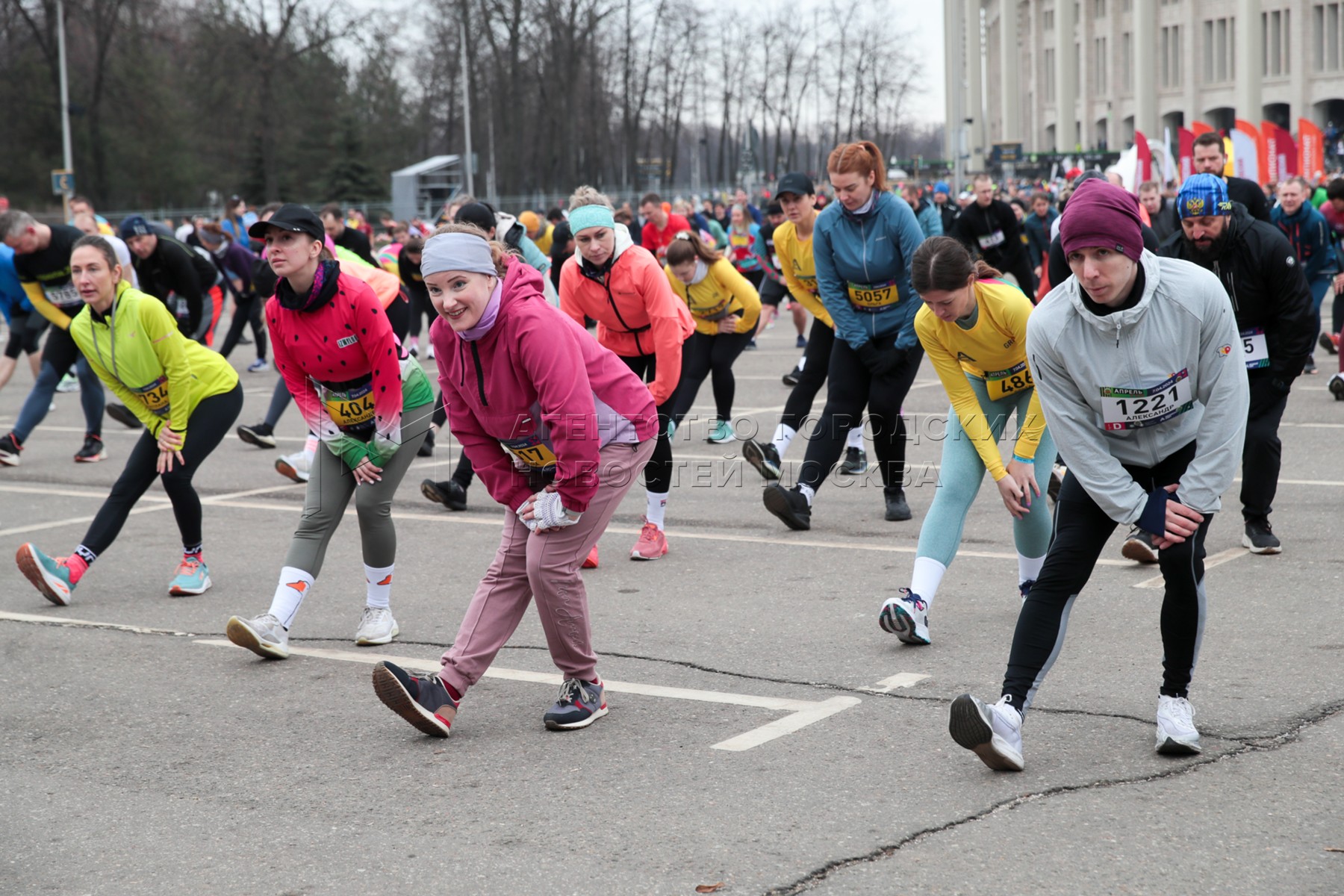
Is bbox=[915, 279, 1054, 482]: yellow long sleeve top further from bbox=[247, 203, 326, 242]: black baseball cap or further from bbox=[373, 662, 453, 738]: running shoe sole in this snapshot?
bbox=[247, 203, 326, 242]: black baseball cap

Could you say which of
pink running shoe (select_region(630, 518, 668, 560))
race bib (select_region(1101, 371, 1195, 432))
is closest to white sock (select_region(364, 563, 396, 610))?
pink running shoe (select_region(630, 518, 668, 560))

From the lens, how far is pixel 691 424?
13047 mm

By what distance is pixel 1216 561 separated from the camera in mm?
6934

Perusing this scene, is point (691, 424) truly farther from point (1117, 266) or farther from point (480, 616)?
point (1117, 266)

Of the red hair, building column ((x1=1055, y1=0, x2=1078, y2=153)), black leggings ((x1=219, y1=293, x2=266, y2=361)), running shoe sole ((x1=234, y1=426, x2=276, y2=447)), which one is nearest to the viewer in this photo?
the red hair

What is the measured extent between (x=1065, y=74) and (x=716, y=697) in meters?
95.7

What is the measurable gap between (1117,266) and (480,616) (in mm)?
2313

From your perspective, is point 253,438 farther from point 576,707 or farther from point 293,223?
point 576,707

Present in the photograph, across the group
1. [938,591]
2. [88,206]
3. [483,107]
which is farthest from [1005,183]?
[938,591]

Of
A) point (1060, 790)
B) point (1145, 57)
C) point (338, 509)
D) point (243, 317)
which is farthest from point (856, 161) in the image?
point (1145, 57)

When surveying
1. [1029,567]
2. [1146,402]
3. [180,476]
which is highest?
[1146,402]

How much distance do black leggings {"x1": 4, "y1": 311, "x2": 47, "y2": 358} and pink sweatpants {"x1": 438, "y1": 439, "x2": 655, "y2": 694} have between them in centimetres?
898

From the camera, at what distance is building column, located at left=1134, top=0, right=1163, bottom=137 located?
281ft

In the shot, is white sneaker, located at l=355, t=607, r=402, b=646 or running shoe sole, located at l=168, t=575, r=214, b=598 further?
running shoe sole, located at l=168, t=575, r=214, b=598
